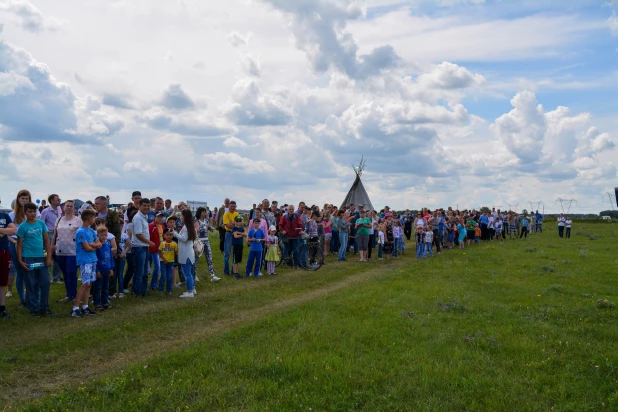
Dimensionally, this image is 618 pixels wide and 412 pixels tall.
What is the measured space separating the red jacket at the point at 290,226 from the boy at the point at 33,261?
8.71 m

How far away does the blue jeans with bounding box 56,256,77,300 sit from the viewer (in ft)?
35.0

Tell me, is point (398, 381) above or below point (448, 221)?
below

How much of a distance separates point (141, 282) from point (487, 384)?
8.37 metres

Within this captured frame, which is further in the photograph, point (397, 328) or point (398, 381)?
point (397, 328)

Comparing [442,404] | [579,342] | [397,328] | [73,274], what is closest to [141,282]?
[73,274]

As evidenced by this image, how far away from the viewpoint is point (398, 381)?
21.1 feet

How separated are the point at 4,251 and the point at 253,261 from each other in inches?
291

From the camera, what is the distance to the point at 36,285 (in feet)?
32.4

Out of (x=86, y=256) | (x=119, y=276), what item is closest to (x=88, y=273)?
(x=86, y=256)

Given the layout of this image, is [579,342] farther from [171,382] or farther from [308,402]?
[171,382]

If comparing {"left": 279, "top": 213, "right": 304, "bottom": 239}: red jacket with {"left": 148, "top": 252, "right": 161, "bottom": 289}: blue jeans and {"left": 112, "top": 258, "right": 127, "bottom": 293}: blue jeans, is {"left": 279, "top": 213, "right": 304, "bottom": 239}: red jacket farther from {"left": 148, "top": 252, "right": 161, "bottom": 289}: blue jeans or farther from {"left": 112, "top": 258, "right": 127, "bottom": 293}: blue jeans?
{"left": 112, "top": 258, "right": 127, "bottom": 293}: blue jeans

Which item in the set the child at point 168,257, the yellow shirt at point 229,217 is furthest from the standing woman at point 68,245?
the yellow shirt at point 229,217

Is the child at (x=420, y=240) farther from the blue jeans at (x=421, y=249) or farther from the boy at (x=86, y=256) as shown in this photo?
the boy at (x=86, y=256)

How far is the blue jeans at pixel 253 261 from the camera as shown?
15539mm
